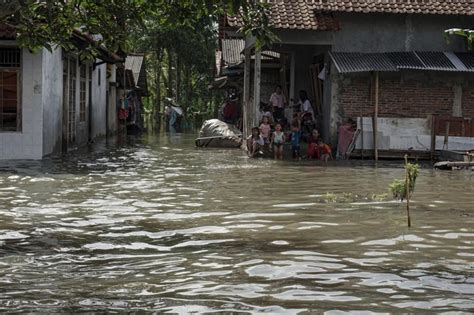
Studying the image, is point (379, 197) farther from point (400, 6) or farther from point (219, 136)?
point (219, 136)

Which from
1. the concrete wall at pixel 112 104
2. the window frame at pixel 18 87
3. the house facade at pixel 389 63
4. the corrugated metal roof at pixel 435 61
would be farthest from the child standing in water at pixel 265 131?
the concrete wall at pixel 112 104

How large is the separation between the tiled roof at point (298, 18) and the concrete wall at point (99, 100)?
8986 millimetres

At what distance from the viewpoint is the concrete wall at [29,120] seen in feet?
58.9

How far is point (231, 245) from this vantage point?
26.6 ft

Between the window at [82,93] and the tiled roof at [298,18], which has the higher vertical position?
the tiled roof at [298,18]

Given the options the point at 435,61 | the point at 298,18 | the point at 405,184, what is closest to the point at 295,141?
the point at 298,18

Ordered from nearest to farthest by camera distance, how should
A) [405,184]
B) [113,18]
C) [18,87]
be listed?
[113,18] → [405,184] → [18,87]

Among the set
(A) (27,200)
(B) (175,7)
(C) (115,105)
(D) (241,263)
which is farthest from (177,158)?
(C) (115,105)

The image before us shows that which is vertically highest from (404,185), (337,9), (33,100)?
(337,9)

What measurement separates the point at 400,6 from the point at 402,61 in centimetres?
151

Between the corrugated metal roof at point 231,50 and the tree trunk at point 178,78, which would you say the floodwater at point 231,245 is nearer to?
the corrugated metal roof at point 231,50

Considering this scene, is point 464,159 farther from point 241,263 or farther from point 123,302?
point 123,302

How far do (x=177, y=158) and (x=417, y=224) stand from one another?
11474 millimetres

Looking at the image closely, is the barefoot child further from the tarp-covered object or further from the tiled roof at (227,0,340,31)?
the tarp-covered object
